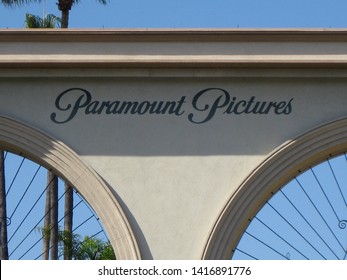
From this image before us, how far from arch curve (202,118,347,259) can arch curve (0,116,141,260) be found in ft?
4.40

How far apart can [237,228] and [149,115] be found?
236 centimetres

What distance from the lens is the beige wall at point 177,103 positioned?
20672 millimetres

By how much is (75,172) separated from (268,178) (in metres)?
3.12

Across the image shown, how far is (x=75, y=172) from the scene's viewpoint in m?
20.8

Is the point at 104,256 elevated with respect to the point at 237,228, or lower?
elevated

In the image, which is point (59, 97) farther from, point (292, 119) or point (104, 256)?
point (104, 256)

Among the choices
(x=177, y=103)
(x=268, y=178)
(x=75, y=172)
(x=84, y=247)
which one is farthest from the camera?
(x=84, y=247)

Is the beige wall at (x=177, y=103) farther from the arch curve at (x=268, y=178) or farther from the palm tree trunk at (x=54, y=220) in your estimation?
the palm tree trunk at (x=54, y=220)

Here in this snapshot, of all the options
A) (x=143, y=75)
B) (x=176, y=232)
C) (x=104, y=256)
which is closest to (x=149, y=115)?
(x=143, y=75)

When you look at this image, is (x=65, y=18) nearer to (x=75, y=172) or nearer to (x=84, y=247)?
(x=84, y=247)

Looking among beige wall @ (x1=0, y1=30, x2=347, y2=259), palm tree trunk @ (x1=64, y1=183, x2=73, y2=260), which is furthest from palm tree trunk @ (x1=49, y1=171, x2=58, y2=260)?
beige wall @ (x1=0, y1=30, x2=347, y2=259)

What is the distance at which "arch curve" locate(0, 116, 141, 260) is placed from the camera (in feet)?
67.1

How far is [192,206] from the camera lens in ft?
67.7

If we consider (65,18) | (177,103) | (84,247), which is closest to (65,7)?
(65,18)
